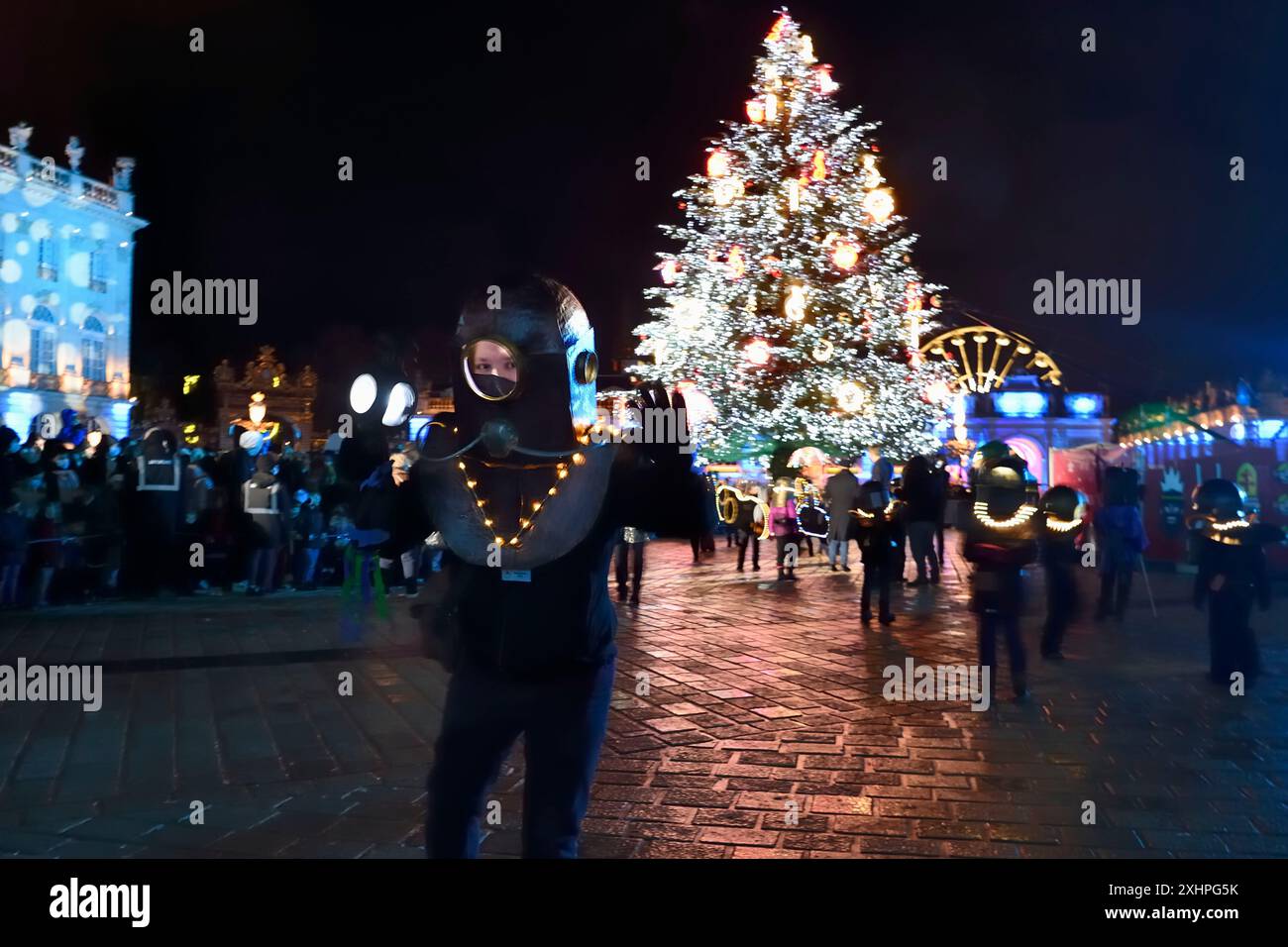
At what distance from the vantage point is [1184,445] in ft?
48.8

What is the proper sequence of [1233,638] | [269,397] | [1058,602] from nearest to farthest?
[1233,638] → [1058,602] → [269,397]

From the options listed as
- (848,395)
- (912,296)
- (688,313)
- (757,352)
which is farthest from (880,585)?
(912,296)

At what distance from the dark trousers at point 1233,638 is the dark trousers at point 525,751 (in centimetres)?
A: 575

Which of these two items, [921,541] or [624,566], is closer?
[624,566]

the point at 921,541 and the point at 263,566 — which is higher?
the point at 921,541

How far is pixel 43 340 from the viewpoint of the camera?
44312 mm

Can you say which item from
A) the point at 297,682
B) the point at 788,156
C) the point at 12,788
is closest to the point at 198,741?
the point at 12,788

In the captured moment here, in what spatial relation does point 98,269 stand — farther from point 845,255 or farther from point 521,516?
point 521,516

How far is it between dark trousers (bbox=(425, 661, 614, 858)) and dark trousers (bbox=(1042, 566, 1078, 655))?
6017mm

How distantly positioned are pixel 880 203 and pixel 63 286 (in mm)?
40626

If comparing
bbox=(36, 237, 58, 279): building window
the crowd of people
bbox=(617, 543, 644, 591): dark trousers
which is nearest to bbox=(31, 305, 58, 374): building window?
bbox=(36, 237, 58, 279): building window

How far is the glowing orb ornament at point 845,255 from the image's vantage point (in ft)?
67.1

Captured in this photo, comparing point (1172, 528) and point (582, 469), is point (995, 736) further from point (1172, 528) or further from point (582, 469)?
point (1172, 528)
